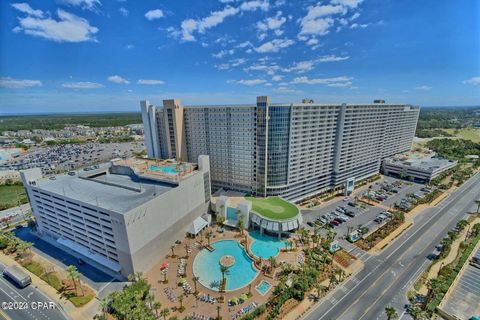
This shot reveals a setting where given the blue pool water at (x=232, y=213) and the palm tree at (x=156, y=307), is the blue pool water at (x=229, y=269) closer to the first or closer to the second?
the blue pool water at (x=232, y=213)

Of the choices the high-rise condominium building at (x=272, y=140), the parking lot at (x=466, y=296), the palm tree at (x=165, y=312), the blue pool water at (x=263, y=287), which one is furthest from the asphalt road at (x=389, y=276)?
the high-rise condominium building at (x=272, y=140)

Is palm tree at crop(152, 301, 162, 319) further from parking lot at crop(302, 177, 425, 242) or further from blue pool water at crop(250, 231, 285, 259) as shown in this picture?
parking lot at crop(302, 177, 425, 242)

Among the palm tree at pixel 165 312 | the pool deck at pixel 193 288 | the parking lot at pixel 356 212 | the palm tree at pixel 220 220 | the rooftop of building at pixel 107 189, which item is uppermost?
the rooftop of building at pixel 107 189

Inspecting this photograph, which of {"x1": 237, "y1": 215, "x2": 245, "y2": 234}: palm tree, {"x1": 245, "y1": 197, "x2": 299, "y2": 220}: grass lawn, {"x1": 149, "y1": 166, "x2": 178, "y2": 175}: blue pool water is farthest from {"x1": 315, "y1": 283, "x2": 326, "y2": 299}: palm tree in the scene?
{"x1": 149, "y1": 166, "x2": 178, "y2": 175}: blue pool water

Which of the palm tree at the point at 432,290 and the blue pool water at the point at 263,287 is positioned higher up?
the palm tree at the point at 432,290

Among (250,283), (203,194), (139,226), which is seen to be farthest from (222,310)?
(203,194)

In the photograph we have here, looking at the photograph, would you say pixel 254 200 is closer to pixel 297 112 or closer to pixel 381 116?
pixel 297 112
